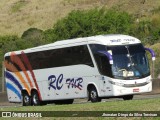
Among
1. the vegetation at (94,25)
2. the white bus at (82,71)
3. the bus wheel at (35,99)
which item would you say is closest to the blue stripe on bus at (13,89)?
the white bus at (82,71)

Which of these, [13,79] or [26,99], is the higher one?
[13,79]

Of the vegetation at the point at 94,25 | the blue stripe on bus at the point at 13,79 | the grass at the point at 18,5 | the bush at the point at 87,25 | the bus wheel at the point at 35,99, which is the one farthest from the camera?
the grass at the point at 18,5

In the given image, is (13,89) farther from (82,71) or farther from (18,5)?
(18,5)

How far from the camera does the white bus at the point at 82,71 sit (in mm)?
28297

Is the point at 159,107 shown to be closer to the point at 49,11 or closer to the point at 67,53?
the point at 67,53

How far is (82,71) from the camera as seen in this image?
98.2 feet

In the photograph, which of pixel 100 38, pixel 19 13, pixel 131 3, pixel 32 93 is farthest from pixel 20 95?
pixel 19 13

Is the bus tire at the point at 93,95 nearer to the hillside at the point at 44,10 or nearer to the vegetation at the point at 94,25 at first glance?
the vegetation at the point at 94,25

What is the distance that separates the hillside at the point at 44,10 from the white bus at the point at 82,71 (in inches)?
2196

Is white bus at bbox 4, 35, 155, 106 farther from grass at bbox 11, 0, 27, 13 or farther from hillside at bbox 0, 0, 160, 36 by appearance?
grass at bbox 11, 0, 27, 13

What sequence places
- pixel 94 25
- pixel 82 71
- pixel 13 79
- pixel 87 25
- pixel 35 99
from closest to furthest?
1. pixel 82 71
2. pixel 35 99
3. pixel 13 79
4. pixel 94 25
5. pixel 87 25

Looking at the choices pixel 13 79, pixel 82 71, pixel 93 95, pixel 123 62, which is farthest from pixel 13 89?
pixel 123 62

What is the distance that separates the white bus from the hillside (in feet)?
183

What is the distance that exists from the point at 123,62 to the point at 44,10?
77.8 m
